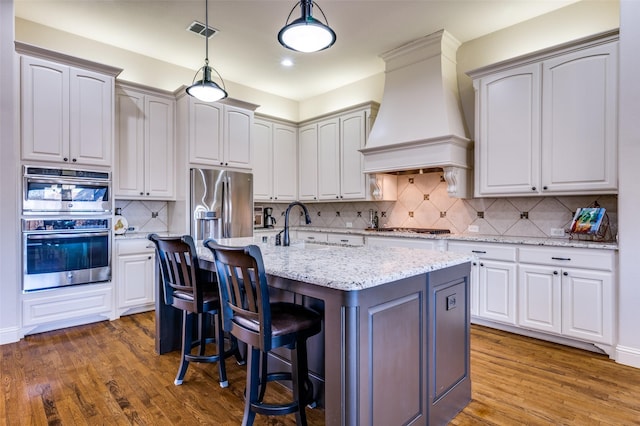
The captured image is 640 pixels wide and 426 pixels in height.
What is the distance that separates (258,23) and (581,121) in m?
3.31

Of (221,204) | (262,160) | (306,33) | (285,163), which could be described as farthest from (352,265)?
(285,163)

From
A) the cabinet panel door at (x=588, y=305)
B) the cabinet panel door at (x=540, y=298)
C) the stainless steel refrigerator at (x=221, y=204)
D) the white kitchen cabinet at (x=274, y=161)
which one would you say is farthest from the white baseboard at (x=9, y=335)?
the cabinet panel door at (x=588, y=305)

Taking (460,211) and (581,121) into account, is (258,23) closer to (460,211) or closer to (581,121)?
(460,211)

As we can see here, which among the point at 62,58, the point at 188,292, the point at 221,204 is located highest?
the point at 62,58

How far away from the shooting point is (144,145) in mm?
4145

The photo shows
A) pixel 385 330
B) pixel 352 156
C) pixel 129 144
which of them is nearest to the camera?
pixel 385 330

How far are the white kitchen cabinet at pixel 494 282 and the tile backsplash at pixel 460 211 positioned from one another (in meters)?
0.55

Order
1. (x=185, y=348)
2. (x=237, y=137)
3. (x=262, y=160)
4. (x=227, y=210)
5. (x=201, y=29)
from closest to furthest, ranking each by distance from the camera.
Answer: (x=185, y=348) → (x=201, y=29) → (x=227, y=210) → (x=237, y=137) → (x=262, y=160)

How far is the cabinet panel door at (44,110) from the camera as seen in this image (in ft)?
10.6

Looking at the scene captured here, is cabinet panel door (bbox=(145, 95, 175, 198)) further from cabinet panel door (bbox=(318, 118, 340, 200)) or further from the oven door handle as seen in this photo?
cabinet panel door (bbox=(318, 118, 340, 200))

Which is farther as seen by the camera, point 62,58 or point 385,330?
point 62,58

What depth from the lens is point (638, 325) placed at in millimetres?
2611

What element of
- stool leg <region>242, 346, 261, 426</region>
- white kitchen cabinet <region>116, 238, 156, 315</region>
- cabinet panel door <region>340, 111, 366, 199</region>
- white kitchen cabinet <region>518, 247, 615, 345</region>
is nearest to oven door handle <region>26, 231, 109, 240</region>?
white kitchen cabinet <region>116, 238, 156, 315</region>

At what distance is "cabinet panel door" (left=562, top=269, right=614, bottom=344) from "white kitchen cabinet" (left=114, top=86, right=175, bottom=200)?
14.4 feet
